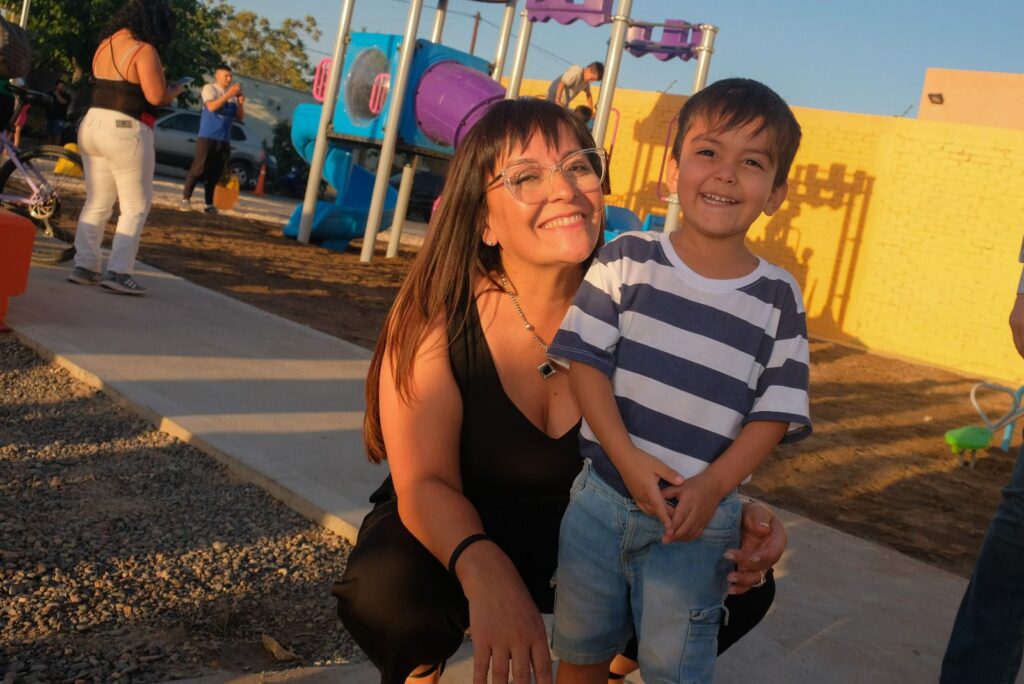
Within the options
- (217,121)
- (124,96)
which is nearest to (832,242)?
(217,121)

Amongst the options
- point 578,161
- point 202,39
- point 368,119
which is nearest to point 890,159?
point 368,119

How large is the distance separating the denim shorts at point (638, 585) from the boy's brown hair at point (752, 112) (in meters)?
0.75

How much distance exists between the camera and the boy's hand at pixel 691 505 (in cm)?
212

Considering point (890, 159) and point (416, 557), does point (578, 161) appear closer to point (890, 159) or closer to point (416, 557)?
point (416, 557)

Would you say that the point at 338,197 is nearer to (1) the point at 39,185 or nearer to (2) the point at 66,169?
(2) the point at 66,169

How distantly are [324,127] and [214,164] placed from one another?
191cm

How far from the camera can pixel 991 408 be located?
11086 millimetres

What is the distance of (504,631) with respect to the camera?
2051mm

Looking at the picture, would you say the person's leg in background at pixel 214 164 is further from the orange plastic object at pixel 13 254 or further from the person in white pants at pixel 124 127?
the orange plastic object at pixel 13 254

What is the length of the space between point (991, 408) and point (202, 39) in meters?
26.1

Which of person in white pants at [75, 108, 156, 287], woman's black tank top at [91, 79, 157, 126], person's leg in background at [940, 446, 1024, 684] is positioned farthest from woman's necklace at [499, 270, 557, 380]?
woman's black tank top at [91, 79, 157, 126]

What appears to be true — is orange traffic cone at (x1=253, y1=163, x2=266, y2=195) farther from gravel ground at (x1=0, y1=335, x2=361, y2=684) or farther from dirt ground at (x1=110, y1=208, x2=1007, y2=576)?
gravel ground at (x1=0, y1=335, x2=361, y2=684)

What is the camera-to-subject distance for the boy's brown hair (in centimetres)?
230

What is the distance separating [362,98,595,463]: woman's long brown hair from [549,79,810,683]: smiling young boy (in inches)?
13.2
